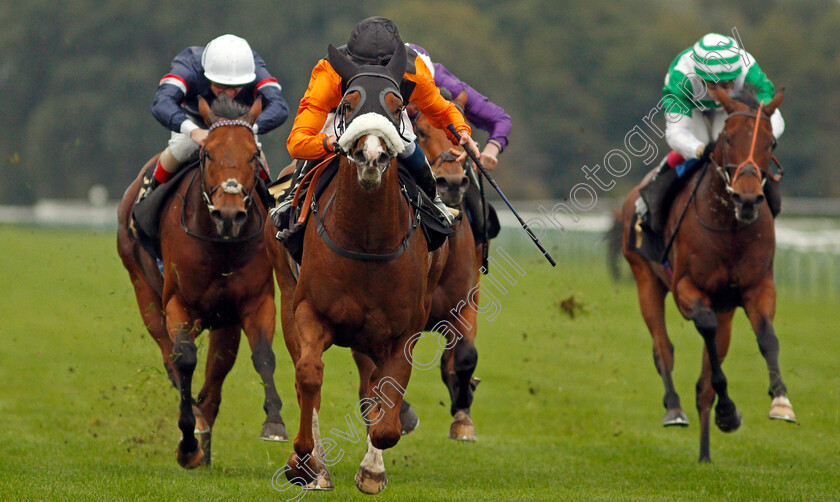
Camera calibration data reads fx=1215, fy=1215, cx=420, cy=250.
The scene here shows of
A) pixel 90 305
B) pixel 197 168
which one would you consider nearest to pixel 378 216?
pixel 197 168

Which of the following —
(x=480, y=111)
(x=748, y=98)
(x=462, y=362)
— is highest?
(x=748, y=98)

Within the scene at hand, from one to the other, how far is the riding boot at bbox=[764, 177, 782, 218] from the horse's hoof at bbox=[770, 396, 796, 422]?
4.48 ft

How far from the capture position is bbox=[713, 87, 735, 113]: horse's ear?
7668mm

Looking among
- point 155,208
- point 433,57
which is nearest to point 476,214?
point 155,208

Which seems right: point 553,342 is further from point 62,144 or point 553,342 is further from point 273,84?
point 62,144

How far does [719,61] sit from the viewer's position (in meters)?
8.26

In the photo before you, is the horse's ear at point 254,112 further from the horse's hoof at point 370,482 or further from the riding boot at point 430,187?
the horse's hoof at point 370,482

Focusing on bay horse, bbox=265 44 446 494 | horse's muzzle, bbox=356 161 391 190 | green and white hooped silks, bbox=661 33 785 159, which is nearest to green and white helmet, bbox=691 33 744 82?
green and white hooped silks, bbox=661 33 785 159

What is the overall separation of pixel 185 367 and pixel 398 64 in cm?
250

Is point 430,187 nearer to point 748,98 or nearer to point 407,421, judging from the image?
point 407,421

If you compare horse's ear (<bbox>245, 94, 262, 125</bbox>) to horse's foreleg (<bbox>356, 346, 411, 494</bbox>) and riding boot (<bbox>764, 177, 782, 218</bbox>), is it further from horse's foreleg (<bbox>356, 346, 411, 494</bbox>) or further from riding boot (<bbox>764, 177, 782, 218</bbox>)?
riding boot (<bbox>764, 177, 782, 218</bbox>)

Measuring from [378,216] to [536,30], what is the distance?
44393 millimetres

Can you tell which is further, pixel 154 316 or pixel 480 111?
pixel 154 316

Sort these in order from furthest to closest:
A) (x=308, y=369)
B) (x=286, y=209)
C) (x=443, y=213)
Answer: (x=286, y=209) < (x=443, y=213) < (x=308, y=369)
